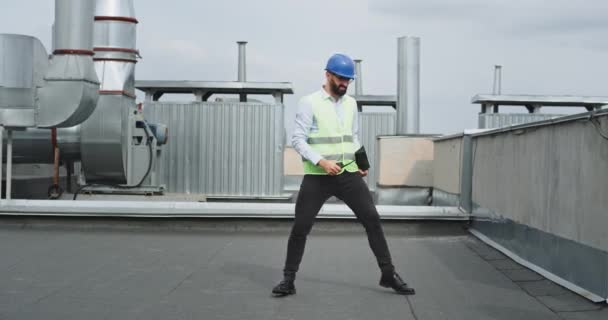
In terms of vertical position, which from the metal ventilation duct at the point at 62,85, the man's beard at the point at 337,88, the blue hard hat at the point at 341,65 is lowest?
the man's beard at the point at 337,88

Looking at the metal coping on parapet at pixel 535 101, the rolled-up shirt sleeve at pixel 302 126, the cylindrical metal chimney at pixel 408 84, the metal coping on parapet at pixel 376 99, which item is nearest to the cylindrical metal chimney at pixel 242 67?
the metal coping on parapet at pixel 376 99

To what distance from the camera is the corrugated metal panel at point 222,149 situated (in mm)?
23328

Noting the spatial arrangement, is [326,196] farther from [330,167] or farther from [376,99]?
[376,99]

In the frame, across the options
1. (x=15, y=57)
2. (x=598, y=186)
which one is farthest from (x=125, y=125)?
(x=598, y=186)

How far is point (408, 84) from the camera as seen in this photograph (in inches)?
893

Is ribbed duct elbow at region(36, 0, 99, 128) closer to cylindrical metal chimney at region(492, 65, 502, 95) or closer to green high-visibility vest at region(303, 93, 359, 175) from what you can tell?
green high-visibility vest at region(303, 93, 359, 175)

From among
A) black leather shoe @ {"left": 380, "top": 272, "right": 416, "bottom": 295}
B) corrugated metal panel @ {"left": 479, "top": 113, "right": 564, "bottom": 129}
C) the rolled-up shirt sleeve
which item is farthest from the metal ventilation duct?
corrugated metal panel @ {"left": 479, "top": 113, "right": 564, "bottom": 129}

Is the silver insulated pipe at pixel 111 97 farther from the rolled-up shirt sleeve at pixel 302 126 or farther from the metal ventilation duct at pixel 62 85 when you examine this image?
the rolled-up shirt sleeve at pixel 302 126

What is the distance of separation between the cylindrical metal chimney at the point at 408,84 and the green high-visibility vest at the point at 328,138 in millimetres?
16214

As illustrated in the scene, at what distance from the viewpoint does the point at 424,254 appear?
8.47 m

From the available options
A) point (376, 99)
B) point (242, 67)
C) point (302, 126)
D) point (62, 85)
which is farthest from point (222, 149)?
point (302, 126)

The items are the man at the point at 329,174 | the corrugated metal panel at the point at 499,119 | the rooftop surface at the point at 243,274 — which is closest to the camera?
the rooftop surface at the point at 243,274

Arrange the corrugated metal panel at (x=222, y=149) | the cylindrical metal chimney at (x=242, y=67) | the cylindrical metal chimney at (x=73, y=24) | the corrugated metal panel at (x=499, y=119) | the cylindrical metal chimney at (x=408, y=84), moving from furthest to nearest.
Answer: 1. the cylindrical metal chimney at (x=242, y=67)
2. the corrugated metal panel at (x=499, y=119)
3. the corrugated metal panel at (x=222, y=149)
4. the cylindrical metal chimney at (x=408, y=84)
5. the cylindrical metal chimney at (x=73, y=24)

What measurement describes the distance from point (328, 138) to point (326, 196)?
18.6 inches
